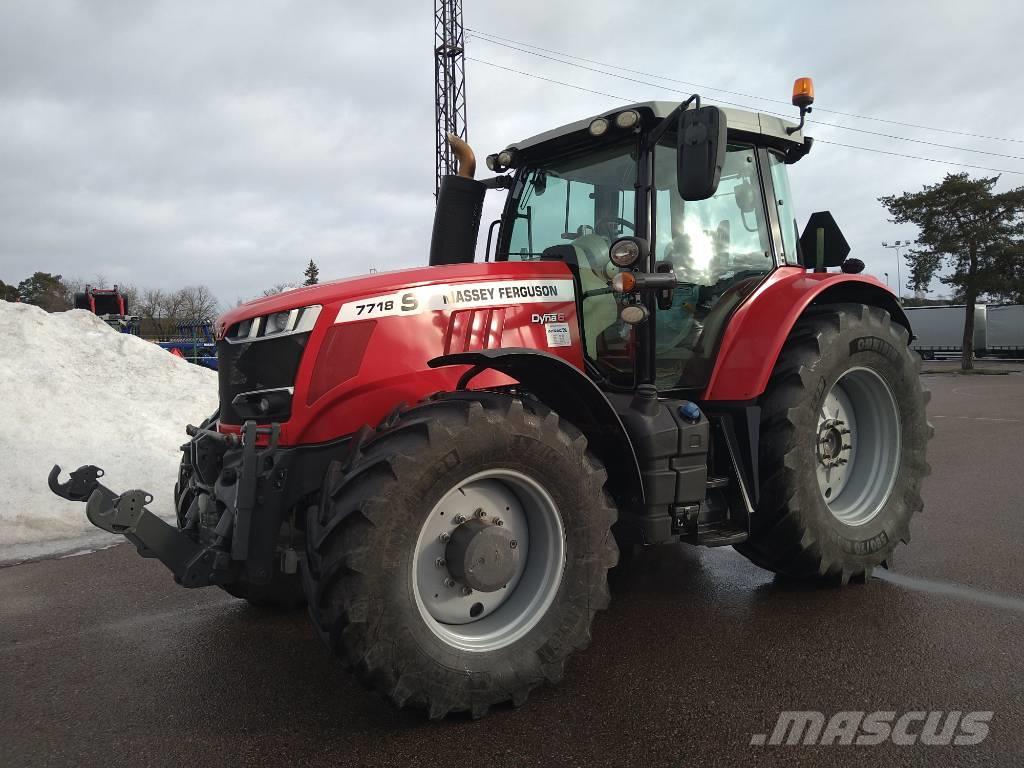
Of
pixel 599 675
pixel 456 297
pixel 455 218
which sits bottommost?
pixel 599 675

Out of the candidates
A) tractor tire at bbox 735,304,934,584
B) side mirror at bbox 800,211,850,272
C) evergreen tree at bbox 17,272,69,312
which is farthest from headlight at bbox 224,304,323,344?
evergreen tree at bbox 17,272,69,312

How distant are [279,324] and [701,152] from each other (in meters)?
1.91

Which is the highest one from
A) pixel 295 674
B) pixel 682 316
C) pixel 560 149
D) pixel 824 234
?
pixel 560 149

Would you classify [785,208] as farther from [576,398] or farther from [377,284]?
[377,284]

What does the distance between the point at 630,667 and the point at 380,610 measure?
122cm

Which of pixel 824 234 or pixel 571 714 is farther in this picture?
pixel 824 234

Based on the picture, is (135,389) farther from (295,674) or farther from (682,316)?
(682,316)

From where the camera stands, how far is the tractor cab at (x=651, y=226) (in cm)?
352

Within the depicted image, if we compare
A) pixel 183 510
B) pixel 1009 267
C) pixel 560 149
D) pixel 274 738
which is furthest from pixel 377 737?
pixel 1009 267

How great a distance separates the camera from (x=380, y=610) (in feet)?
8.14

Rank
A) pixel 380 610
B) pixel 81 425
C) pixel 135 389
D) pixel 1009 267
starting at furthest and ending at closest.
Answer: pixel 1009 267
pixel 135 389
pixel 81 425
pixel 380 610

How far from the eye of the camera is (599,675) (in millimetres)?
3041

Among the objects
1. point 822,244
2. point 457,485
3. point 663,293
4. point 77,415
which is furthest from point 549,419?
point 77,415

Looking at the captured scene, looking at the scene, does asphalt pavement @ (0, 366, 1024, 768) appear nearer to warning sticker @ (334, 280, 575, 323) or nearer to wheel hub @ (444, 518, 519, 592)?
wheel hub @ (444, 518, 519, 592)
